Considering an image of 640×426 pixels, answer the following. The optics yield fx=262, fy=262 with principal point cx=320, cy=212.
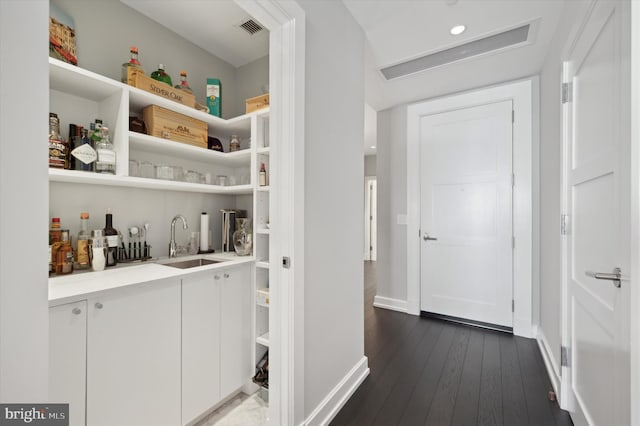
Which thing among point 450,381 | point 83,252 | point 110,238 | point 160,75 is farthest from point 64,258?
point 450,381

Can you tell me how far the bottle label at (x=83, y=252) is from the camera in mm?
1468

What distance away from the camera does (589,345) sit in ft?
4.06

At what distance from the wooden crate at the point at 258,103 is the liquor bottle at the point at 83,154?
1006mm

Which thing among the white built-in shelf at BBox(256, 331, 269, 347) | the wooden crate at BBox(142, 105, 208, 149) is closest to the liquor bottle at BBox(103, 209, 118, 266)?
the wooden crate at BBox(142, 105, 208, 149)

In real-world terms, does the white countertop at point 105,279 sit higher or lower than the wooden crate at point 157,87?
lower

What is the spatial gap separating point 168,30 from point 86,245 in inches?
67.8

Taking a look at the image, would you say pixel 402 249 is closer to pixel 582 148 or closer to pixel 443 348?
pixel 443 348

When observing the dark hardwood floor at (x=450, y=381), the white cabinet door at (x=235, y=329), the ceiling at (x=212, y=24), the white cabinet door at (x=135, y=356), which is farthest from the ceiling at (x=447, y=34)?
the dark hardwood floor at (x=450, y=381)

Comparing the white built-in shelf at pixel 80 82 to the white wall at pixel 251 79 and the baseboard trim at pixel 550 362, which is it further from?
the baseboard trim at pixel 550 362

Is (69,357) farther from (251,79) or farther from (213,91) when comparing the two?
(251,79)

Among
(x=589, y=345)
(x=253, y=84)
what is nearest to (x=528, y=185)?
(x=589, y=345)

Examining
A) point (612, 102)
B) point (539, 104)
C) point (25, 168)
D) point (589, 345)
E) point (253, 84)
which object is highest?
point (253, 84)

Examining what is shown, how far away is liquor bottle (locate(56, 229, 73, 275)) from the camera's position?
135 centimetres

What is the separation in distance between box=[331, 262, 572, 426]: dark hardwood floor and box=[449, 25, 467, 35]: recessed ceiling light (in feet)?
8.30
